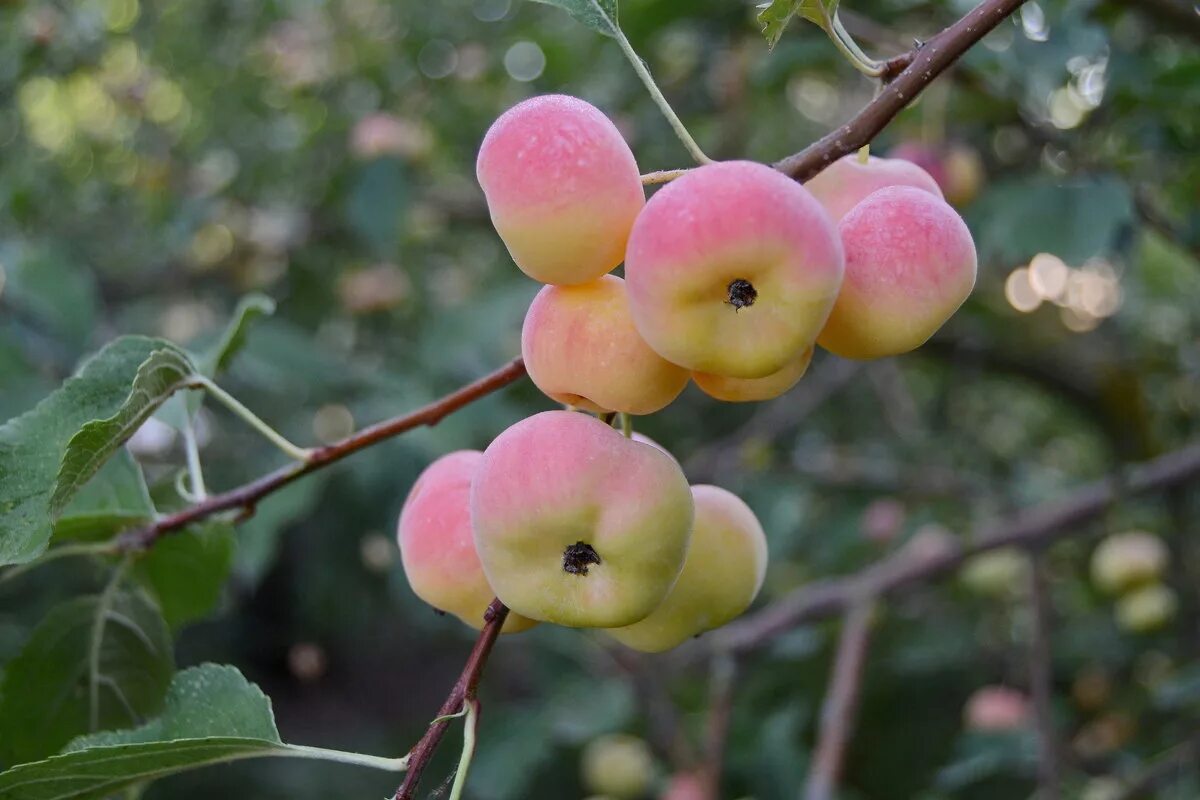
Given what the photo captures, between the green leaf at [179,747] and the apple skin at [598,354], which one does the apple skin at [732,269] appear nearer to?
the apple skin at [598,354]

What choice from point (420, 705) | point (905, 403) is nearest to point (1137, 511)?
point (905, 403)

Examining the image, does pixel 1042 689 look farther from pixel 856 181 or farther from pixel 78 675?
pixel 78 675

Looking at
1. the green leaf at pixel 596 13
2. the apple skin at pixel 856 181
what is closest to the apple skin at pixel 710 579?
the apple skin at pixel 856 181

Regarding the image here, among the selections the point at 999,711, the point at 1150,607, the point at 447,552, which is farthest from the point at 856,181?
the point at 1150,607

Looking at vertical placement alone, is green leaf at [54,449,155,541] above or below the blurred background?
above

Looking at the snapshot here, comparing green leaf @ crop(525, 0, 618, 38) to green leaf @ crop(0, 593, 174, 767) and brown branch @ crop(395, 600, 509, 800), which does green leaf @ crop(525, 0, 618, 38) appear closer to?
brown branch @ crop(395, 600, 509, 800)

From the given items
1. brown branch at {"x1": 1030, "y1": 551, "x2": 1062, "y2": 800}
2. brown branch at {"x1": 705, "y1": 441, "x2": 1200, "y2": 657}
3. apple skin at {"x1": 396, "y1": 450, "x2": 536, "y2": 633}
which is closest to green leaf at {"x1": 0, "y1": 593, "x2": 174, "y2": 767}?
apple skin at {"x1": 396, "y1": 450, "x2": 536, "y2": 633}
